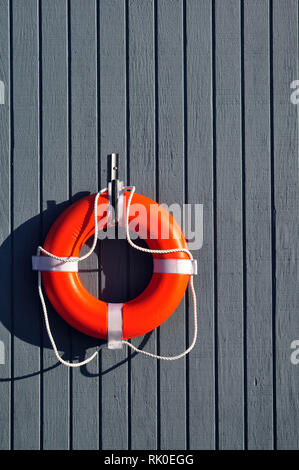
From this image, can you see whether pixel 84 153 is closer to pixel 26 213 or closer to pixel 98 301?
pixel 26 213

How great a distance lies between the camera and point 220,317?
1.48m

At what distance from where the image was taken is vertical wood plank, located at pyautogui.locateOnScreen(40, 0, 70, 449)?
58.5 inches

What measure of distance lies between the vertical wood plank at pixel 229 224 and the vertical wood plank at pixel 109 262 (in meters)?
0.32

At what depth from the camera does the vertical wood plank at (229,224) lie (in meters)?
1.48

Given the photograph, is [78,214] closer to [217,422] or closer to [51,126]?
[51,126]

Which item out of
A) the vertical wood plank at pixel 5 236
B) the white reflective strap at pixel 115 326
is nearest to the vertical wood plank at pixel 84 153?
the white reflective strap at pixel 115 326

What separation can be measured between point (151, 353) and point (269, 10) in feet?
3.99

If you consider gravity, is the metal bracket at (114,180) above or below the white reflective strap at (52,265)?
above

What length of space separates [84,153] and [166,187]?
0.30 meters

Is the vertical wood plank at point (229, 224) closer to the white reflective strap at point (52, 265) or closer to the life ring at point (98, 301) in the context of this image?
the life ring at point (98, 301)

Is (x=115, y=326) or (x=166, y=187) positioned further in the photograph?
(x=166, y=187)

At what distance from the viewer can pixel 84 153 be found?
1488 mm

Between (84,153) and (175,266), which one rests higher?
(84,153)

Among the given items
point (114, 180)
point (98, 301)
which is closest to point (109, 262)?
point (98, 301)
